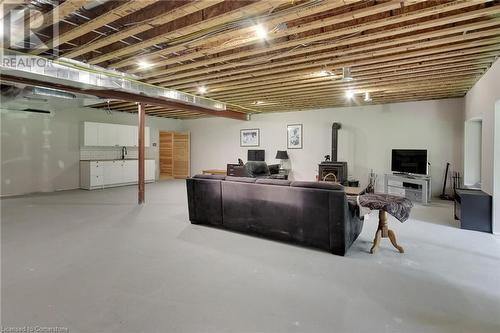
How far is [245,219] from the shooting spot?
12.3 ft

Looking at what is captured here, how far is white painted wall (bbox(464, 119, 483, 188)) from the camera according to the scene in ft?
18.7

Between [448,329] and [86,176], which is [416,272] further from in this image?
[86,176]

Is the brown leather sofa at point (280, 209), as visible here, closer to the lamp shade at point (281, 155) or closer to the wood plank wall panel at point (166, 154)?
the lamp shade at point (281, 155)

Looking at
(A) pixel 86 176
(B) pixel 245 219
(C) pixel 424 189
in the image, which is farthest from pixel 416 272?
(A) pixel 86 176

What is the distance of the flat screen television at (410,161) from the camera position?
6344 mm

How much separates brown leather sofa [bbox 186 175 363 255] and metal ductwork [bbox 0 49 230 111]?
2.20 meters

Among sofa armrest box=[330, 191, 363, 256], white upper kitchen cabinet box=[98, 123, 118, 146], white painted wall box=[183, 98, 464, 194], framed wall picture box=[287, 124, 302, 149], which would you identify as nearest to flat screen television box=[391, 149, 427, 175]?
white painted wall box=[183, 98, 464, 194]

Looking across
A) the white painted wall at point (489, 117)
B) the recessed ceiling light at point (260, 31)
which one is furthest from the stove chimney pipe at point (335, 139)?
the recessed ceiling light at point (260, 31)

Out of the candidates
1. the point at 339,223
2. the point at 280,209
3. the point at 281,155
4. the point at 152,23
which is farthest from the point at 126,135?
the point at 339,223

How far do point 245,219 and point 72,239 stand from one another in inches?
89.1

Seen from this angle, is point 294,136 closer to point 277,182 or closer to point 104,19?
point 277,182

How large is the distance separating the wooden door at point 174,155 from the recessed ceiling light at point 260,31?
8.21m

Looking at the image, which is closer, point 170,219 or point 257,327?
point 257,327

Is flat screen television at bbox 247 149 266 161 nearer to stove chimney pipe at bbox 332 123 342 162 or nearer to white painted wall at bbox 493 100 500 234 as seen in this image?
stove chimney pipe at bbox 332 123 342 162
